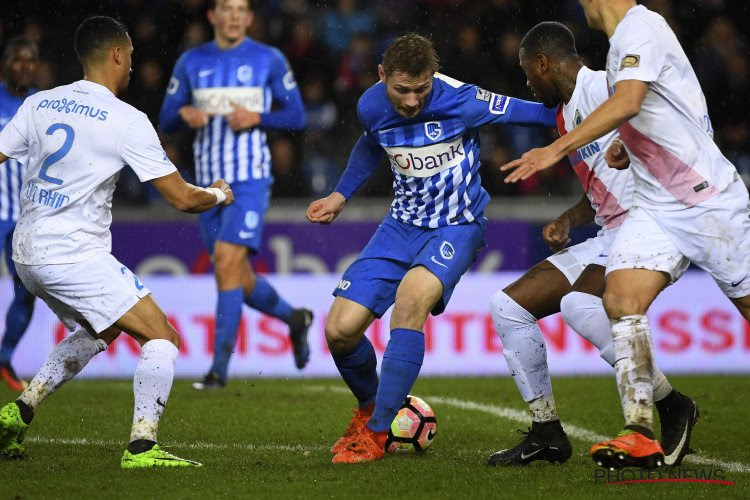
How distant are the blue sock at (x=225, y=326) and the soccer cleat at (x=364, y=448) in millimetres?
3191

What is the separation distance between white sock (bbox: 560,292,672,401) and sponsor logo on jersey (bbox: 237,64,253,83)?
4273 millimetres

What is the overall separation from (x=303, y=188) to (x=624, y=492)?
8.09 m

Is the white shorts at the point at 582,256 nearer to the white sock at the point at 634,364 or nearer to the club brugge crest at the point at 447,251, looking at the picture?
the club brugge crest at the point at 447,251

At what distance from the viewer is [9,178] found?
353 inches

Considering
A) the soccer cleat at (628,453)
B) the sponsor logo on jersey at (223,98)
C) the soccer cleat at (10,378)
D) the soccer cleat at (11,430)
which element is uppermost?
the sponsor logo on jersey at (223,98)

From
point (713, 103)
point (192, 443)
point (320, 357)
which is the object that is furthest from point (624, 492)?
point (713, 103)

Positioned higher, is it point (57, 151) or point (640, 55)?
point (640, 55)

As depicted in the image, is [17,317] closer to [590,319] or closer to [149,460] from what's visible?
[149,460]

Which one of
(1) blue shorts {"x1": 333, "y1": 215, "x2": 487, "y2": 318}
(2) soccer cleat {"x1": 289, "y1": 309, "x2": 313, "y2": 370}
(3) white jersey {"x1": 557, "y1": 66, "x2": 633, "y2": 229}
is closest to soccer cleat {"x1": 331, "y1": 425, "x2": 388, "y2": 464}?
(1) blue shorts {"x1": 333, "y1": 215, "x2": 487, "y2": 318}

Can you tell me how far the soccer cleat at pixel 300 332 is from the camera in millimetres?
9078

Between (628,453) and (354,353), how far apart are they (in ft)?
5.88

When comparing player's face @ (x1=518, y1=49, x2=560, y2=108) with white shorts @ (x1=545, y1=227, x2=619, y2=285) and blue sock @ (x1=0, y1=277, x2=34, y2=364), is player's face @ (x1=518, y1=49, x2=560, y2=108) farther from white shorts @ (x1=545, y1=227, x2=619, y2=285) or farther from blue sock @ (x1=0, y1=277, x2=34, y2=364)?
blue sock @ (x1=0, y1=277, x2=34, y2=364)

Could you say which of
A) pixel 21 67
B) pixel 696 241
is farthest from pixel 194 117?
pixel 696 241

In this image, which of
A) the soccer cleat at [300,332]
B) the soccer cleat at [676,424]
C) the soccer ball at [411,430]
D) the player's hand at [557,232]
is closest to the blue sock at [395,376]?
the soccer ball at [411,430]
